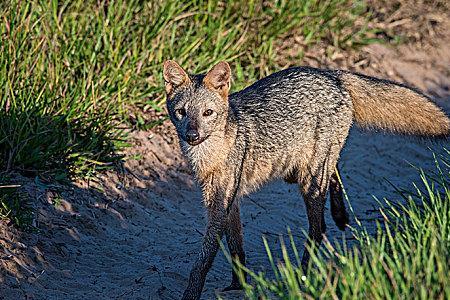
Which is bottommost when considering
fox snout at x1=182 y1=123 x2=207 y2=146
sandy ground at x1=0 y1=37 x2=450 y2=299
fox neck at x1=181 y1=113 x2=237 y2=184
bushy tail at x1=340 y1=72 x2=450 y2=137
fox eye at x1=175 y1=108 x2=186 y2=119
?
sandy ground at x1=0 y1=37 x2=450 y2=299

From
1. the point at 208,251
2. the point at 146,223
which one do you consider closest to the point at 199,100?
the point at 208,251

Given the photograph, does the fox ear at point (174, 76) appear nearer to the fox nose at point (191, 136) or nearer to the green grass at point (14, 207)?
the fox nose at point (191, 136)

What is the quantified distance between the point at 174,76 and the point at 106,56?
8.22ft

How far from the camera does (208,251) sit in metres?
5.30

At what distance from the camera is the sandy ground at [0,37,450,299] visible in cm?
558

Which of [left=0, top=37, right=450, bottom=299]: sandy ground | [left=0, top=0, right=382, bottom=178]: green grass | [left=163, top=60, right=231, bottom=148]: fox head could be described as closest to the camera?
[left=163, top=60, right=231, bottom=148]: fox head

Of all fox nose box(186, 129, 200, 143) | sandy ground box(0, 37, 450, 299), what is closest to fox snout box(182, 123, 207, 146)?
fox nose box(186, 129, 200, 143)

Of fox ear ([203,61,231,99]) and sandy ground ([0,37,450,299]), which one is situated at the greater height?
fox ear ([203,61,231,99])

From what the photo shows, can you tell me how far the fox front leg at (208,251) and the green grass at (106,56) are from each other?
1966mm

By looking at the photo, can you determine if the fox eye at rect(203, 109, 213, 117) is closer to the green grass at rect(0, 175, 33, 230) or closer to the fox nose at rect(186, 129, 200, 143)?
the fox nose at rect(186, 129, 200, 143)

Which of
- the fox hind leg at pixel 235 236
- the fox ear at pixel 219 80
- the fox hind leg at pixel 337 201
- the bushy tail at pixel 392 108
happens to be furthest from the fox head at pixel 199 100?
the fox hind leg at pixel 337 201

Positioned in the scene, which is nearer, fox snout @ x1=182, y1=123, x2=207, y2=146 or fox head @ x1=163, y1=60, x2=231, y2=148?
fox snout @ x1=182, y1=123, x2=207, y2=146

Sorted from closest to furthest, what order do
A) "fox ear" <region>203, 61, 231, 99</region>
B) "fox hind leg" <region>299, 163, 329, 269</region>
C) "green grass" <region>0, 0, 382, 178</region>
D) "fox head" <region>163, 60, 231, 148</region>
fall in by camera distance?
"fox head" <region>163, 60, 231, 148</region> < "fox ear" <region>203, 61, 231, 99</region> < "fox hind leg" <region>299, 163, 329, 269</region> < "green grass" <region>0, 0, 382, 178</region>

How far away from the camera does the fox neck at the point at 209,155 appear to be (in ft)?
17.8
